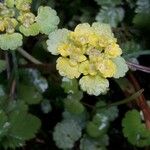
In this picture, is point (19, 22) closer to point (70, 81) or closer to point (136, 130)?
point (70, 81)

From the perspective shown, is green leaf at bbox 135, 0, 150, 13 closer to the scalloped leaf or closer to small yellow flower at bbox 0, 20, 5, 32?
the scalloped leaf

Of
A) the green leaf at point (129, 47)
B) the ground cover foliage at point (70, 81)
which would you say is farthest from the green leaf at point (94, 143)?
the green leaf at point (129, 47)

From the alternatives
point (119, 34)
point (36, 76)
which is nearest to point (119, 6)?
point (119, 34)

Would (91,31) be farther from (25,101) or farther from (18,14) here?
(25,101)

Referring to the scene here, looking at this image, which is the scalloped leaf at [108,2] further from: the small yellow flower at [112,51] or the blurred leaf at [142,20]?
the small yellow flower at [112,51]

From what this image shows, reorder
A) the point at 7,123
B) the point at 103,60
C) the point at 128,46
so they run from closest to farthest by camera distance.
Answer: the point at 103,60 < the point at 7,123 < the point at 128,46

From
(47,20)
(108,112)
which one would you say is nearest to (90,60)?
(47,20)
